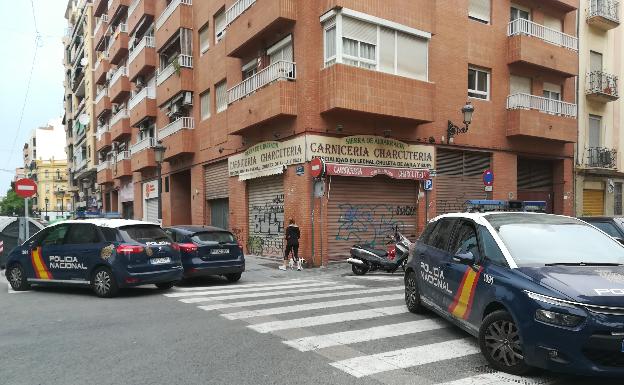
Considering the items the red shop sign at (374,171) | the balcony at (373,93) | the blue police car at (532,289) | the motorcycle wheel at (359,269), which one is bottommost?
the motorcycle wheel at (359,269)

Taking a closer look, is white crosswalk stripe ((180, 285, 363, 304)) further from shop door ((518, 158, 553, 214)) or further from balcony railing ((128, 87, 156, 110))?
balcony railing ((128, 87, 156, 110))

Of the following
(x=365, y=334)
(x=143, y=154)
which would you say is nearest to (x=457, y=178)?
(x=365, y=334)

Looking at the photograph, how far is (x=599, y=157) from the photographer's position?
2378 centimetres

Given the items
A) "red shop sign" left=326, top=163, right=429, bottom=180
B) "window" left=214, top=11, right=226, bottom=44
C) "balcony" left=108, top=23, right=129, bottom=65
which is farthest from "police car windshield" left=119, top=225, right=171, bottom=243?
"balcony" left=108, top=23, right=129, bottom=65

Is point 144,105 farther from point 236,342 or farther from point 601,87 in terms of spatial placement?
point 236,342

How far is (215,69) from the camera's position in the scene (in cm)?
2219

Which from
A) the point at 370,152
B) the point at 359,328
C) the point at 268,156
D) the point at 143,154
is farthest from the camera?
the point at 143,154

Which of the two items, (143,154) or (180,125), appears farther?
(143,154)

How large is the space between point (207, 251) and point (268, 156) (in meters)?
6.44

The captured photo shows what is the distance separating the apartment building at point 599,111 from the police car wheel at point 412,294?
18.8 m

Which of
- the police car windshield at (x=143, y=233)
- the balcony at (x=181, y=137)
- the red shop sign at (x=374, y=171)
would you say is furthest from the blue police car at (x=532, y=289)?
the balcony at (x=181, y=137)

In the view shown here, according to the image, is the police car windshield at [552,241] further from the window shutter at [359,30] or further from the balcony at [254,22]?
the balcony at [254,22]

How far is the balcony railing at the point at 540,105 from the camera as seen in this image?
2033cm

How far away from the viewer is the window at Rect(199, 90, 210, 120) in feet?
76.6
